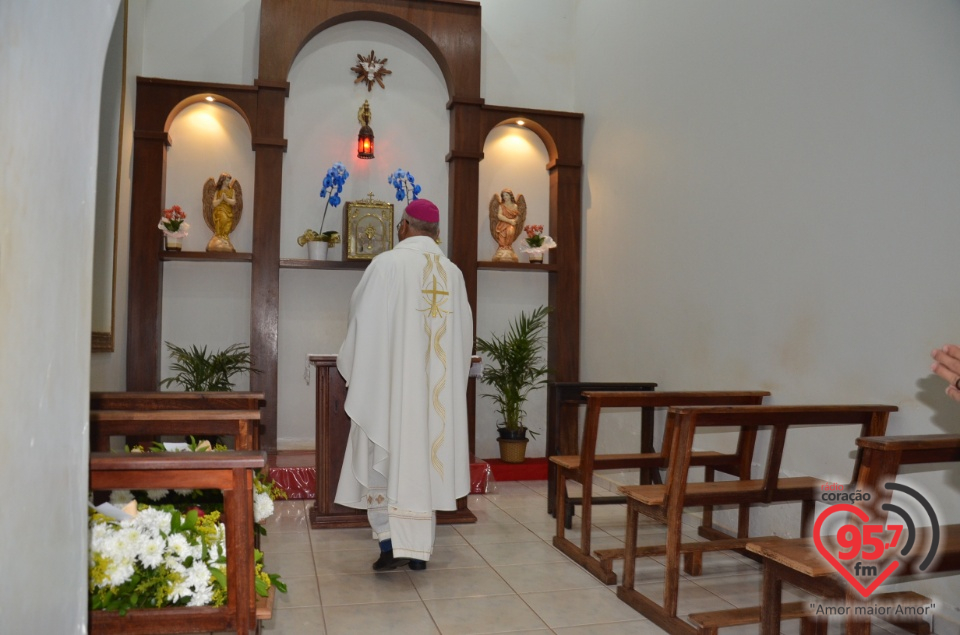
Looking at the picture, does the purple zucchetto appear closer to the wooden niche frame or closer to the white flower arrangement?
the white flower arrangement

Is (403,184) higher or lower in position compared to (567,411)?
higher

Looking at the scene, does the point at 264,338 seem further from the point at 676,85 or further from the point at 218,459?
the point at 218,459

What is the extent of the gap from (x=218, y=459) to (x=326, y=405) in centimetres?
246

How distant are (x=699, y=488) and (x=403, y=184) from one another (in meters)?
3.99

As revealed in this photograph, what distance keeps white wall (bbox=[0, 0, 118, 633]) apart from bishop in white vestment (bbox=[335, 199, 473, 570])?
7.34 ft

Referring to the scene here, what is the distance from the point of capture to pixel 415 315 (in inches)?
152

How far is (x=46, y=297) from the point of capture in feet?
4.51

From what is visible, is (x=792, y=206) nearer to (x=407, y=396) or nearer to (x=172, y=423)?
(x=407, y=396)

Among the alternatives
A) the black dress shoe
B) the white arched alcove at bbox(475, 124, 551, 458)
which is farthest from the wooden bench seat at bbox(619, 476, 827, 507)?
the white arched alcove at bbox(475, 124, 551, 458)

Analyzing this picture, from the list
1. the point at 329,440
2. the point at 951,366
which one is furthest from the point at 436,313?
the point at 951,366

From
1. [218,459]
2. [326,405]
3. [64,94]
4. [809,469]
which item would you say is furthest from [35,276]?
[809,469]

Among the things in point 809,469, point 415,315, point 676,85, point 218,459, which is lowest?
point 809,469

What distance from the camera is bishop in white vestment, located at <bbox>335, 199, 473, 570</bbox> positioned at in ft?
12.2

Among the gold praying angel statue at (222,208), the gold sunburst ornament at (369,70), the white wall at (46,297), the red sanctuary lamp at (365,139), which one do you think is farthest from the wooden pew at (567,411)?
the white wall at (46,297)
